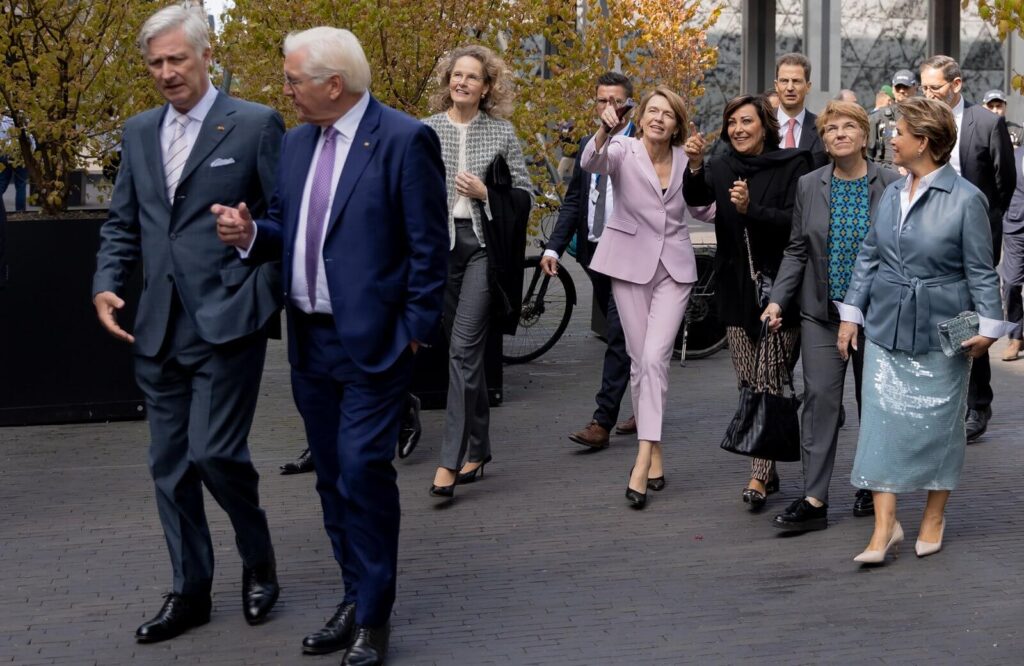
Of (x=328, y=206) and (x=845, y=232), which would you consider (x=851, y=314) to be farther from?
(x=328, y=206)

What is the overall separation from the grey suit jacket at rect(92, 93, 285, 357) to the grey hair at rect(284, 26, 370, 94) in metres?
0.49

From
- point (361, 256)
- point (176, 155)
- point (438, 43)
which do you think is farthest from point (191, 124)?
point (438, 43)

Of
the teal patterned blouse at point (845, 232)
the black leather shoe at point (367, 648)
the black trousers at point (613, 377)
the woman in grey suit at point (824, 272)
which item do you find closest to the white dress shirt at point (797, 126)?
the black trousers at point (613, 377)

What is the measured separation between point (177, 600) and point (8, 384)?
13.6ft

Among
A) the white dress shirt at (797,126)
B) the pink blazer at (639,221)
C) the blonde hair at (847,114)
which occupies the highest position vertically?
the blonde hair at (847,114)

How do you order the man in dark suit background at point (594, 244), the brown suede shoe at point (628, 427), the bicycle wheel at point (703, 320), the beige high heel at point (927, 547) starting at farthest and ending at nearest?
the bicycle wheel at point (703, 320)
the brown suede shoe at point (628, 427)
the man in dark suit background at point (594, 244)
the beige high heel at point (927, 547)

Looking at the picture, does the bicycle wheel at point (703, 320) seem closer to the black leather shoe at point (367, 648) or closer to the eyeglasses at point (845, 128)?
the eyeglasses at point (845, 128)

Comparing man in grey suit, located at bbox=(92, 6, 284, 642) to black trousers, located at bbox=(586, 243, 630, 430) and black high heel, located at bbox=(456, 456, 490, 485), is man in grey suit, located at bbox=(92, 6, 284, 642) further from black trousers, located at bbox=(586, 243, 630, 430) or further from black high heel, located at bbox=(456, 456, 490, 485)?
black trousers, located at bbox=(586, 243, 630, 430)

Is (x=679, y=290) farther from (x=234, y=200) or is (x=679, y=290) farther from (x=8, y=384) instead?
(x=8, y=384)

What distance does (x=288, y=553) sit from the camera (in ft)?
20.8

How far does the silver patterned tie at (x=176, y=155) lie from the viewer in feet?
17.2

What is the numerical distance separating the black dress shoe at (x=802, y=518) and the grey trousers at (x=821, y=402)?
55 mm

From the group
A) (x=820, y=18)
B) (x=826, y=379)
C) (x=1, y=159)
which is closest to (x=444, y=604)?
(x=826, y=379)

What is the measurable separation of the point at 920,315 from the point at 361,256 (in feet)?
7.86
